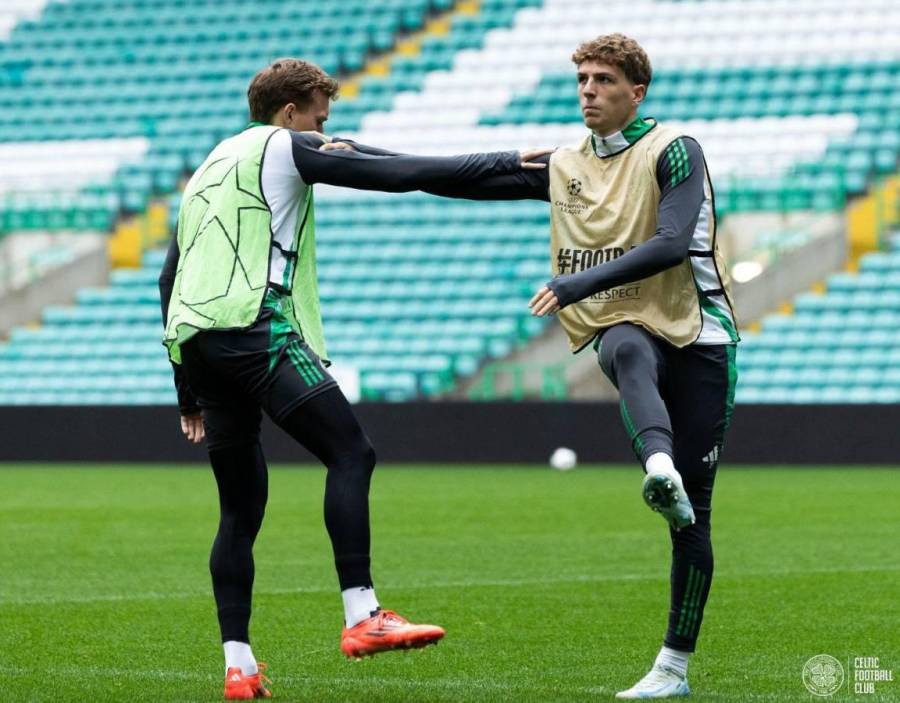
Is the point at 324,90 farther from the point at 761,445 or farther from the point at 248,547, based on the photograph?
the point at 761,445

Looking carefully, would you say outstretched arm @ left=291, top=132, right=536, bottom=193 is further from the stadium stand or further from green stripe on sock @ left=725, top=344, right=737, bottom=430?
the stadium stand

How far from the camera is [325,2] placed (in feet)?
86.9

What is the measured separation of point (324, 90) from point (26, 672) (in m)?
2.15

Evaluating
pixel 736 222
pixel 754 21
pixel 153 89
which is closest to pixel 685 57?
pixel 754 21

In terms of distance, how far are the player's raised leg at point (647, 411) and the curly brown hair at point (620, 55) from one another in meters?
0.77

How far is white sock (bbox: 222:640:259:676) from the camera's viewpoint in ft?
16.4

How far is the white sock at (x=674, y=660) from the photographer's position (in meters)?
5.09

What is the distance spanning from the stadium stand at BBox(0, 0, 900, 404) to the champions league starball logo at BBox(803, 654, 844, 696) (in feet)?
42.6

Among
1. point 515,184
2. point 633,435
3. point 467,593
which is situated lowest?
point 467,593

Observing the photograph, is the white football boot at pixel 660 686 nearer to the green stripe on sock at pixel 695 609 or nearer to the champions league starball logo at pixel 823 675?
the green stripe on sock at pixel 695 609

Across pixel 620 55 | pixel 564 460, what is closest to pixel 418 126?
pixel 564 460

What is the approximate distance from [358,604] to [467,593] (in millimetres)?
3132

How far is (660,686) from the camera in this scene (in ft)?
16.3

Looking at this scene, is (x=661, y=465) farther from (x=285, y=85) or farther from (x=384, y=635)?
(x=285, y=85)
